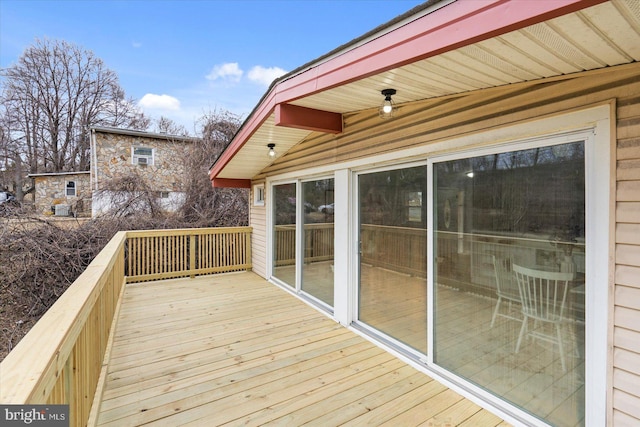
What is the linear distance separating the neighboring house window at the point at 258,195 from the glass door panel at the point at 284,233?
0.61 m

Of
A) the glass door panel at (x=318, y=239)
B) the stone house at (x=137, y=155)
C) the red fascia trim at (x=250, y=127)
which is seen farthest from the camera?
the stone house at (x=137, y=155)

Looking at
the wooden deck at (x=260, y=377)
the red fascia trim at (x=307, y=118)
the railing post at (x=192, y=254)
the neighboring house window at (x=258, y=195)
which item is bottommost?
the wooden deck at (x=260, y=377)

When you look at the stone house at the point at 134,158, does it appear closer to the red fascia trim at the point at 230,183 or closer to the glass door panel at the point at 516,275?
the red fascia trim at the point at 230,183

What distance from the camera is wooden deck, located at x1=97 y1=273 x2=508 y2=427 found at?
2.23 meters

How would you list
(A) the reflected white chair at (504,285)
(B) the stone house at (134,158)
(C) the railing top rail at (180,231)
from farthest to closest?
1. (B) the stone house at (134,158)
2. (C) the railing top rail at (180,231)
3. (A) the reflected white chair at (504,285)

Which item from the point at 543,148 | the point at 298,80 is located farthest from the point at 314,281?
the point at 543,148

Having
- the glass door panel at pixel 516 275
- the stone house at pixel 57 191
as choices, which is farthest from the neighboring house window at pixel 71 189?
the glass door panel at pixel 516 275

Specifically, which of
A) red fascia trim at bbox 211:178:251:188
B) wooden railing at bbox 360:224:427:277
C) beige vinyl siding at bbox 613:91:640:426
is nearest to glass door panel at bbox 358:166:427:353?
wooden railing at bbox 360:224:427:277

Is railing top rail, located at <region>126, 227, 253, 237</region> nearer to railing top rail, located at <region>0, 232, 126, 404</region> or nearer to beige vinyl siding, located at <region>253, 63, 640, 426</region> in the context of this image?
railing top rail, located at <region>0, 232, 126, 404</region>

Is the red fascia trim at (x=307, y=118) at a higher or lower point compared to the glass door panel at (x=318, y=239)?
higher

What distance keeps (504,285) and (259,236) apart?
16.5ft

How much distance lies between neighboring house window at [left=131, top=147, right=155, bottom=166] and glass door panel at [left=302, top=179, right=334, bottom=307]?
9.63m

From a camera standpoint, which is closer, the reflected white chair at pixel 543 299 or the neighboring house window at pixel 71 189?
the reflected white chair at pixel 543 299

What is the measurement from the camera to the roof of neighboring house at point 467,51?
1.19m
